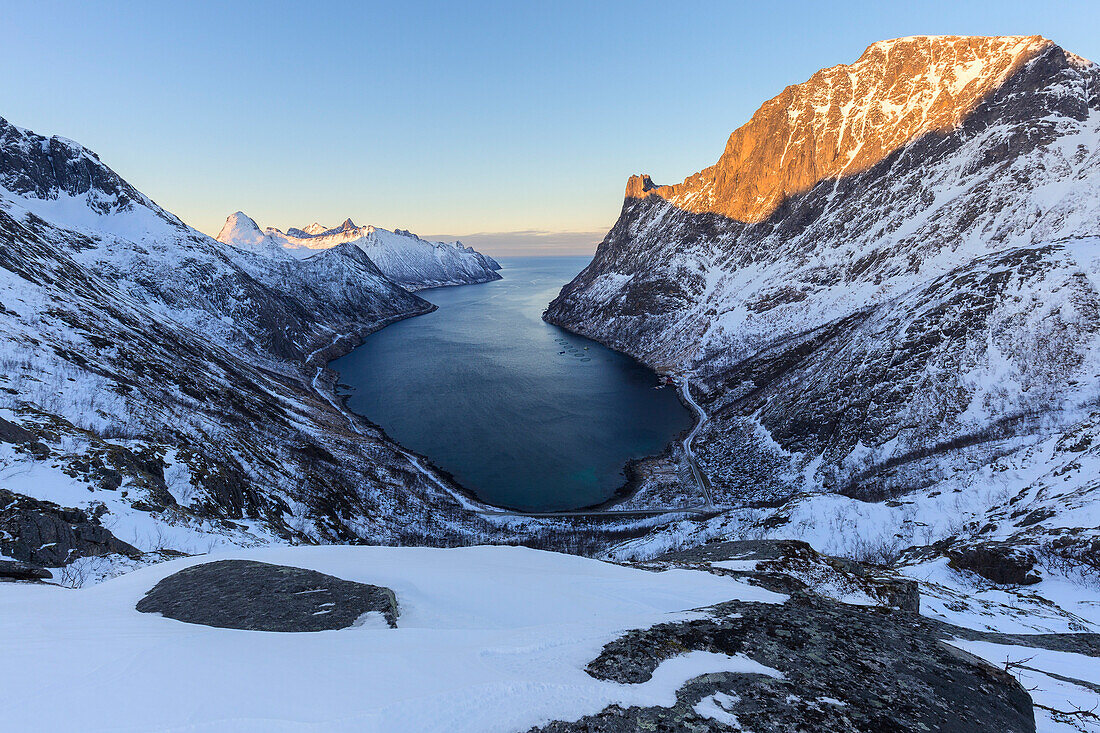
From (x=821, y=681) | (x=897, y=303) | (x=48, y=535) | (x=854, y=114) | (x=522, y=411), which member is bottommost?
(x=522, y=411)

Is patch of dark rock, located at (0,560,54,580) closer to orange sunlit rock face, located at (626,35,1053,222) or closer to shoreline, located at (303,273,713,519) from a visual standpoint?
shoreline, located at (303,273,713,519)

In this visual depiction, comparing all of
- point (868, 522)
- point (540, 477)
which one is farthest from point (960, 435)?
point (540, 477)

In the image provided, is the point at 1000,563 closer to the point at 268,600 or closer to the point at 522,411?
the point at 268,600

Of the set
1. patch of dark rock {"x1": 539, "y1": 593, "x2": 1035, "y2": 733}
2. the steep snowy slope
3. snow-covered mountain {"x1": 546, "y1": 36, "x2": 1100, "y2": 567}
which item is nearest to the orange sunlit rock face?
snow-covered mountain {"x1": 546, "y1": 36, "x2": 1100, "y2": 567}

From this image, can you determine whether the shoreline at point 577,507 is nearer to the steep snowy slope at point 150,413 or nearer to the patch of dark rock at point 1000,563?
the steep snowy slope at point 150,413

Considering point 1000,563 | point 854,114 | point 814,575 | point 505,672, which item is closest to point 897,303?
point 1000,563

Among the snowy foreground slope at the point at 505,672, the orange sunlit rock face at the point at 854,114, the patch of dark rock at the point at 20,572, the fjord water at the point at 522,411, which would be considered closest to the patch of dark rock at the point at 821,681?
the snowy foreground slope at the point at 505,672
